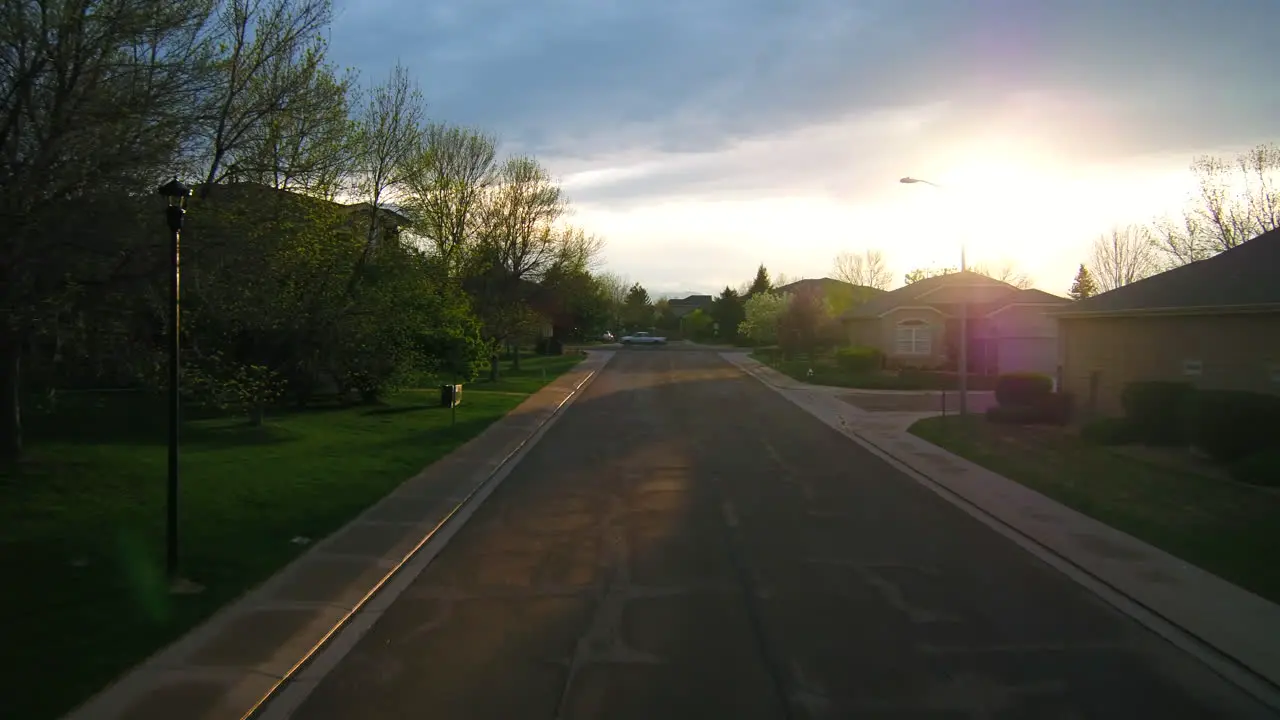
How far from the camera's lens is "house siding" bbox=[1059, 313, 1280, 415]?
19.3 meters

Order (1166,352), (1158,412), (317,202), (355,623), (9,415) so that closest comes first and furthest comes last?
(355,623) < (9,415) < (1158,412) < (317,202) < (1166,352)

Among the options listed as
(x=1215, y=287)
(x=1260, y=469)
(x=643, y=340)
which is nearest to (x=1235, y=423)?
(x=1260, y=469)

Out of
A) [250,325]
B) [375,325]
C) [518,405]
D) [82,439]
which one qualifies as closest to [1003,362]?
[518,405]

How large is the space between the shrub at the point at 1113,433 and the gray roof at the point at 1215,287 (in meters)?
2.81

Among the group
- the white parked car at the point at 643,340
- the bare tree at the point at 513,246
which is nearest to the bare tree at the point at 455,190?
the bare tree at the point at 513,246

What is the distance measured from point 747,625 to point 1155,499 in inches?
340

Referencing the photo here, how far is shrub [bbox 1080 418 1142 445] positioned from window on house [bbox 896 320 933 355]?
104ft

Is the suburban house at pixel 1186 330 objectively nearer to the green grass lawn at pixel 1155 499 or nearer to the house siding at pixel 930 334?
the green grass lawn at pixel 1155 499

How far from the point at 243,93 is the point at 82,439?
7527 mm

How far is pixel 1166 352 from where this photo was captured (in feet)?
72.5

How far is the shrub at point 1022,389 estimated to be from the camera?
86.2 feet

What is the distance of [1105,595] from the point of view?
948 cm

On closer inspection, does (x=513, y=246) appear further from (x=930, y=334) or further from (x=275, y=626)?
(x=275, y=626)

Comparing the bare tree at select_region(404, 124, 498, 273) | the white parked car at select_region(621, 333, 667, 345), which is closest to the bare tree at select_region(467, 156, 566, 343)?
the bare tree at select_region(404, 124, 498, 273)
